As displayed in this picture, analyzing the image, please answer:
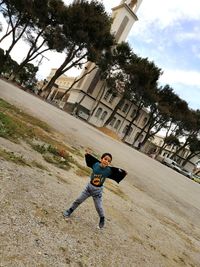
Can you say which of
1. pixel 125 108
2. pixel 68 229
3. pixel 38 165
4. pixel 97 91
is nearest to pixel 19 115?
pixel 38 165

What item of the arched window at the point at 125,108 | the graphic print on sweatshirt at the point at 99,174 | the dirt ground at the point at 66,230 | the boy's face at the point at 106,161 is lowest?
the dirt ground at the point at 66,230

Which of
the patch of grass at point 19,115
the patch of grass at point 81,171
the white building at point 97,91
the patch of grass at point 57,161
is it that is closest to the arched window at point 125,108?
the white building at point 97,91

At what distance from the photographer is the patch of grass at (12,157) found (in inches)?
282

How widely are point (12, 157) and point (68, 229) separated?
8.37 feet

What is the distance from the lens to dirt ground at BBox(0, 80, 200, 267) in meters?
4.38

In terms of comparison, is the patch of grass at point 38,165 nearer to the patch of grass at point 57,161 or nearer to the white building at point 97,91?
the patch of grass at point 57,161

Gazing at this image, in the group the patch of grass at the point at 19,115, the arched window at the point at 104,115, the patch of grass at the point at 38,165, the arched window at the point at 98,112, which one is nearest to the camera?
the patch of grass at the point at 38,165

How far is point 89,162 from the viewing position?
605cm

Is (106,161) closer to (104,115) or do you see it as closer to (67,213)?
(67,213)

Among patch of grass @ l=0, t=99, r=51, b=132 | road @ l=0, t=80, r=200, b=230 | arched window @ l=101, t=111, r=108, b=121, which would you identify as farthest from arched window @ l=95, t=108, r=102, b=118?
patch of grass @ l=0, t=99, r=51, b=132

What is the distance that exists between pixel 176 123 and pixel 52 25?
97.5 feet

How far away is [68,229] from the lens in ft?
17.7

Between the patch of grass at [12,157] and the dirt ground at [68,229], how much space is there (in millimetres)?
200

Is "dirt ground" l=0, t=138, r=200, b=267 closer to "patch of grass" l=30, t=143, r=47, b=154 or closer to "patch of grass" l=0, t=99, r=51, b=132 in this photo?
"patch of grass" l=30, t=143, r=47, b=154
